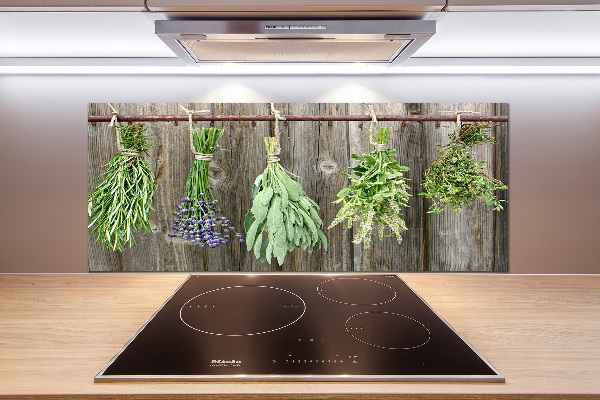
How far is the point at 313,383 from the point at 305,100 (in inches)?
40.7

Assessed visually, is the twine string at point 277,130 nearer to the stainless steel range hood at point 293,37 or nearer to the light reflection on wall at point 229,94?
the light reflection on wall at point 229,94

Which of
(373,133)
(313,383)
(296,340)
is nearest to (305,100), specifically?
(373,133)

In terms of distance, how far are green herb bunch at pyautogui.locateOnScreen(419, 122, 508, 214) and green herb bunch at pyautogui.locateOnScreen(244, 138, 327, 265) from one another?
0.42m

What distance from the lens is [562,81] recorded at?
1417 millimetres

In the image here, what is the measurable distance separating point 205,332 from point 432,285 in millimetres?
777

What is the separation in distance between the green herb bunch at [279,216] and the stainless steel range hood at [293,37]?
13.7 inches

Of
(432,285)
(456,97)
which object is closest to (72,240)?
(432,285)

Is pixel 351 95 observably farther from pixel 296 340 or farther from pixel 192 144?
pixel 296 340

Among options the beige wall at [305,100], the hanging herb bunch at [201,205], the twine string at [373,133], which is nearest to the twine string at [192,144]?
the hanging herb bunch at [201,205]

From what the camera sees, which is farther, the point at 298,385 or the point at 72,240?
the point at 72,240

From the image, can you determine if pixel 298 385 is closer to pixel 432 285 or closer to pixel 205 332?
pixel 205 332

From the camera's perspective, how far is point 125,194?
Result: 1244mm

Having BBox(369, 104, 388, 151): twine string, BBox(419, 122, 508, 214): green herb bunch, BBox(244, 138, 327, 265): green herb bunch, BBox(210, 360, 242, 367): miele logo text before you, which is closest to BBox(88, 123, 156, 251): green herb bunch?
BBox(244, 138, 327, 265): green herb bunch

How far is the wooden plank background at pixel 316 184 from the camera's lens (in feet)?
4.64
